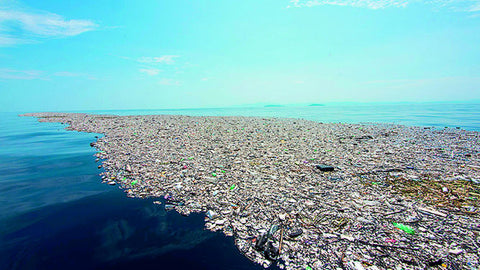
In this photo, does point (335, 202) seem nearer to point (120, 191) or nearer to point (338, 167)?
point (338, 167)

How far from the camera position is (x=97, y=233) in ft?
15.4

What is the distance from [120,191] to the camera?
6.98 meters

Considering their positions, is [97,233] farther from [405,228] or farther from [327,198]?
[405,228]

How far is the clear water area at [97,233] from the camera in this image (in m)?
3.84

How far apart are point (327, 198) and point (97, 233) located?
6.23 meters

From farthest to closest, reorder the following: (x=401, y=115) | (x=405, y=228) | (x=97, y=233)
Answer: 1. (x=401, y=115)
2. (x=97, y=233)
3. (x=405, y=228)

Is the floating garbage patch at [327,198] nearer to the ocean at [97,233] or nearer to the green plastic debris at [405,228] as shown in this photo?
the green plastic debris at [405,228]

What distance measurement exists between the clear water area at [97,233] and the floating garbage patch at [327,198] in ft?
1.61

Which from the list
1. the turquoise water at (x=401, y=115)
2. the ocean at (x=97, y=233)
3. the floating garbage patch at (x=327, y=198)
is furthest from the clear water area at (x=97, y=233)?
the turquoise water at (x=401, y=115)

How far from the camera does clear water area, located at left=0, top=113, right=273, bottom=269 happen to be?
384 centimetres

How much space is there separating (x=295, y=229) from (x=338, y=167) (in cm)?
521

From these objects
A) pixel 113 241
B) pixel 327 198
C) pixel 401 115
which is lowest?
pixel 113 241

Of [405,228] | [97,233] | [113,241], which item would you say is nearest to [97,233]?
[97,233]

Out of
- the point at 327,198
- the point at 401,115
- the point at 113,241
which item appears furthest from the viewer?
the point at 401,115
